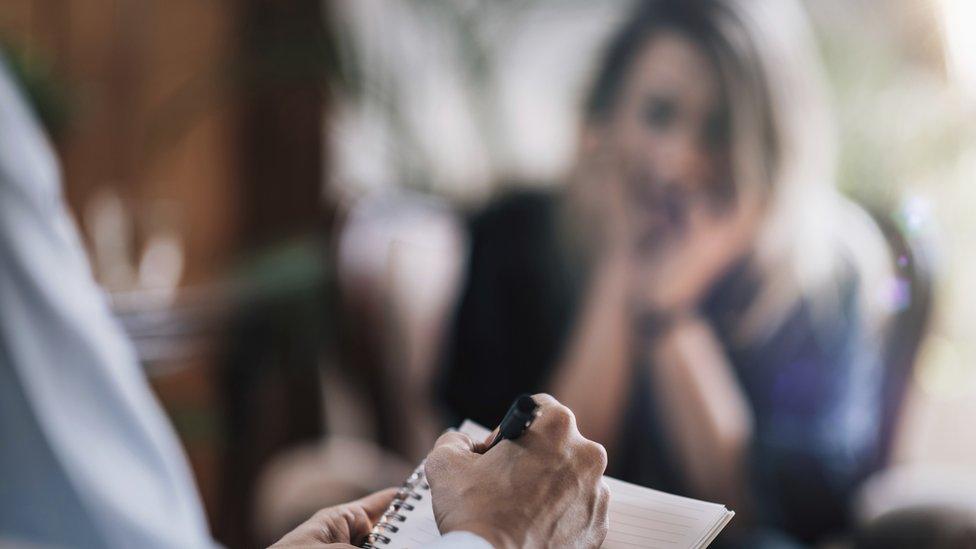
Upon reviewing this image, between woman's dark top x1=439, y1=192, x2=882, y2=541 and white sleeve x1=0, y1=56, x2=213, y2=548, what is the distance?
1.28ft

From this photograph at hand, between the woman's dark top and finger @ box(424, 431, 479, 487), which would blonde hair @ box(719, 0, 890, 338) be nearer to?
the woman's dark top

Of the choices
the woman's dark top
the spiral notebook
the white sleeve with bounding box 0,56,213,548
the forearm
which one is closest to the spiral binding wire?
the spiral notebook

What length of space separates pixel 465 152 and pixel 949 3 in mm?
753

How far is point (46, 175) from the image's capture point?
3.01 ft

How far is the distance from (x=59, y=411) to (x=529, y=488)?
0.57 m

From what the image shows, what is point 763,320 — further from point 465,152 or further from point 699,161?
point 465,152

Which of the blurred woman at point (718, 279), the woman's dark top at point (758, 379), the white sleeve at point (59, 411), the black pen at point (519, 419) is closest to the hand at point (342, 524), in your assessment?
the black pen at point (519, 419)

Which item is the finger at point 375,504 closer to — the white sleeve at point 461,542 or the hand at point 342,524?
the hand at point 342,524

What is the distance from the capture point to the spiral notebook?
1.53 ft

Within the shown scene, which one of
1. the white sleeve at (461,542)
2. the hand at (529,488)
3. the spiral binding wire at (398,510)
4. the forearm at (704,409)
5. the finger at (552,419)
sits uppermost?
the finger at (552,419)

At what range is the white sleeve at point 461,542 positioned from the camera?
1.43ft

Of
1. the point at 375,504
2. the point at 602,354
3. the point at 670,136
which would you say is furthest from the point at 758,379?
the point at 375,504

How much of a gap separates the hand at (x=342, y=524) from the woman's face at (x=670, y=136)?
2.88 feet

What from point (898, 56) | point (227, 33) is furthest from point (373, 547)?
point (227, 33)
